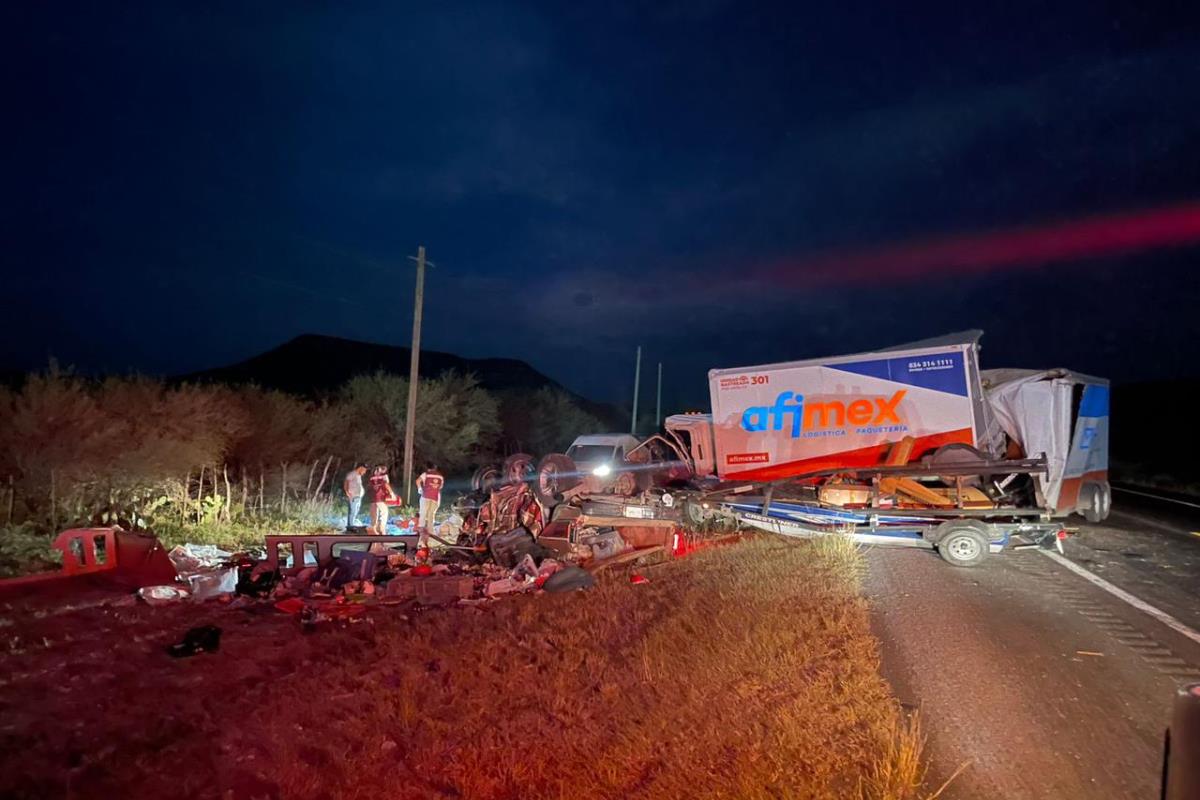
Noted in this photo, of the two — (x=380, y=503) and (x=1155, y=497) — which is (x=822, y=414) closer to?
(x=380, y=503)

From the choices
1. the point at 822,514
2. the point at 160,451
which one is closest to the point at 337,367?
the point at 160,451

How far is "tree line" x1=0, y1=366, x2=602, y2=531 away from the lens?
1172 centimetres

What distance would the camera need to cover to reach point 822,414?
1230 cm

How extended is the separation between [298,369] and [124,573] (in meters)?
86.4

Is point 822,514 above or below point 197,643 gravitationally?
above

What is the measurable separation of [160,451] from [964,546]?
1333 centimetres

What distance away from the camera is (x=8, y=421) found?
38.7 ft

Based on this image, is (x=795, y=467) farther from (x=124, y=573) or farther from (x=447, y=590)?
(x=124, y=573)

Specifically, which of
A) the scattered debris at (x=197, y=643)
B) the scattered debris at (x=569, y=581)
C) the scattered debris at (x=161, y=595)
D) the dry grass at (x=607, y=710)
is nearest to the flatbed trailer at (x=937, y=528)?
the dry grass at (x=607, y=710)

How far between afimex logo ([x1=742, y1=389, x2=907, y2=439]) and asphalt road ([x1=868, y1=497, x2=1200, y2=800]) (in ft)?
8.56

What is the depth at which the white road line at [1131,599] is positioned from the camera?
21.9ft

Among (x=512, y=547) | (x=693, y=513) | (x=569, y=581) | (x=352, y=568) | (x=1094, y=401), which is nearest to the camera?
(x=569, y=581)

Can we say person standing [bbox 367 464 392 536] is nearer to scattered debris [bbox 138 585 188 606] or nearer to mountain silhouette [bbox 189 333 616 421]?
scattered debris [bbox 138 585 188 606]

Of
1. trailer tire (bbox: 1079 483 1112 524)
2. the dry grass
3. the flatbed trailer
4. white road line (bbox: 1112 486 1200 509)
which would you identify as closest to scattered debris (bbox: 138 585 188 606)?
the dry grass
